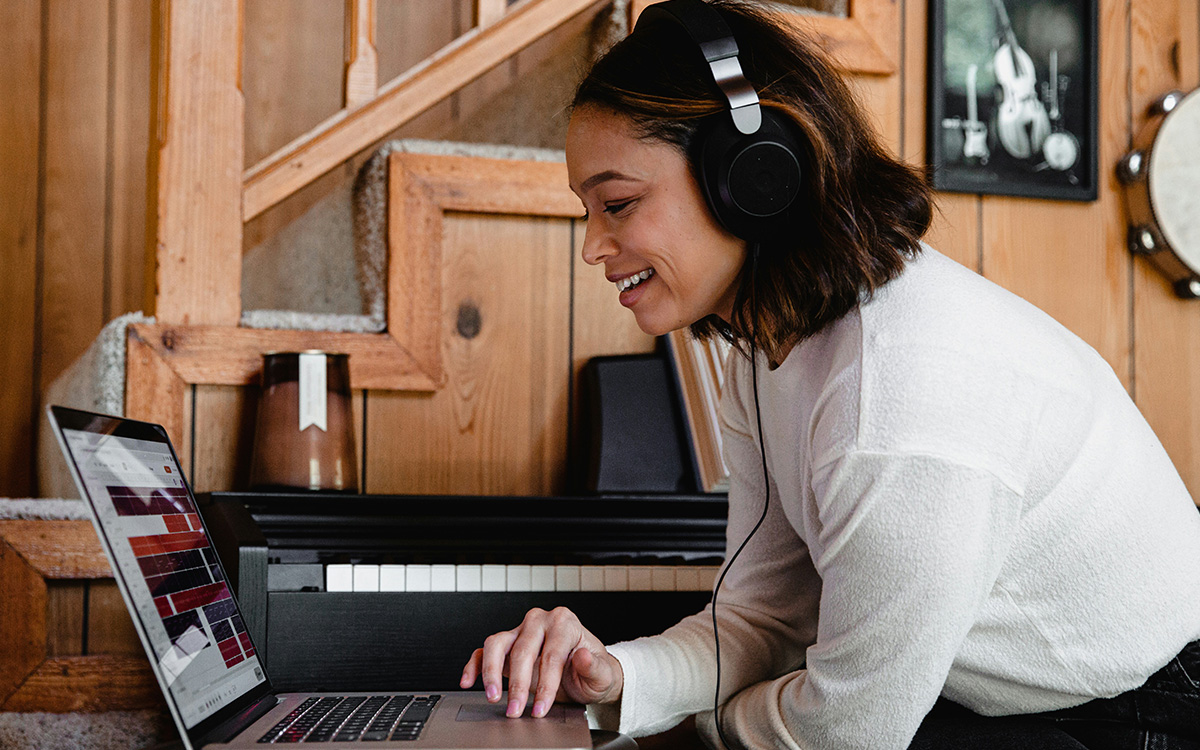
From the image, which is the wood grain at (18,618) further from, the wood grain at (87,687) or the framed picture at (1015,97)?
the framed picture at (1015,97)

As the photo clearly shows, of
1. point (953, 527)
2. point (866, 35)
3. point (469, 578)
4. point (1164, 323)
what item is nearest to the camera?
point (953, 527)

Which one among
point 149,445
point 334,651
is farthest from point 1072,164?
point 149,445

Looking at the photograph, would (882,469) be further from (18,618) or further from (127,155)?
(127,155)

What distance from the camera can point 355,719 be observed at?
2.50 ft

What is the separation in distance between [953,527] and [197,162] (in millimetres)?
1222

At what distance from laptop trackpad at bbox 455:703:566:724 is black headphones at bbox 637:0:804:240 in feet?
1.39

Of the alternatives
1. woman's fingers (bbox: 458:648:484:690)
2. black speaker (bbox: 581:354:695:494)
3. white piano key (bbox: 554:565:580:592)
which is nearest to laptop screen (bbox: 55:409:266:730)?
woman's fingers (bbox: 458:648:484:690)

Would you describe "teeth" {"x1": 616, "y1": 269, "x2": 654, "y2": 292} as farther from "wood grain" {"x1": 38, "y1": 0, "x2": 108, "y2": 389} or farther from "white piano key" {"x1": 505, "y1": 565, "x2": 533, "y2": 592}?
"wood grain" {"x1": 38, "y1": 0, "x2": 108, "y2": 389}

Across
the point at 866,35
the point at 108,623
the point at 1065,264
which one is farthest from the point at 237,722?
the point at 1065,264

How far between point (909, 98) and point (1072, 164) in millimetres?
321

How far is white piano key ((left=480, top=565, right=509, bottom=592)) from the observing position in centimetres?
116

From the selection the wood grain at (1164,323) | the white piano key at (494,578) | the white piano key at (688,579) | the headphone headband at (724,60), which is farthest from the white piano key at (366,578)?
the wood grain at (1164,323)

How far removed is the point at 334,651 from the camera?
111 centimetres

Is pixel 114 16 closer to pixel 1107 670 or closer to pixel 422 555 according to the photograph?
pixel 422 555
